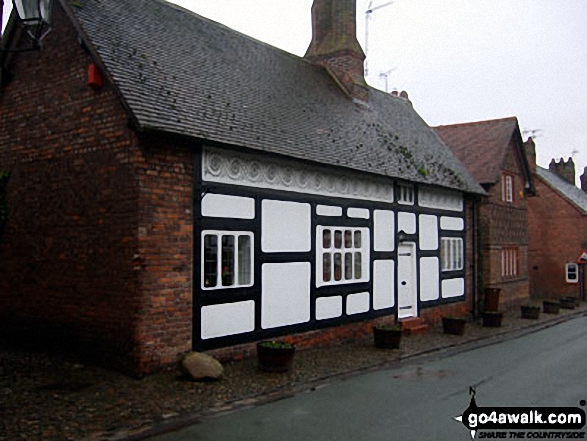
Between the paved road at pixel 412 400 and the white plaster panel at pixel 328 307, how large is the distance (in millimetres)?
2326

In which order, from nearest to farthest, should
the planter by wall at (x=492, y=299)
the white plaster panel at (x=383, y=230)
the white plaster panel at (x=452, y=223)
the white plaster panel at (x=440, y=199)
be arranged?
the white plaster panel at (x=383, y=230) < the white plaster panel at (x=440, y=199) < the white plaster panel at (x=452, y=223) < the planter by wall at (x=492, y=299)

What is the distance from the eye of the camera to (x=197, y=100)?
36.0 ft

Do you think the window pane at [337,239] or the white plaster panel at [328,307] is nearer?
the white plaster panel at [328,307]

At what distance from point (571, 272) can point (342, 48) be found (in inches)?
743

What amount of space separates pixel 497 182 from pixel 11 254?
17.3 metres

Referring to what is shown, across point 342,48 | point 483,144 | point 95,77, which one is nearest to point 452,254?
point 483,144

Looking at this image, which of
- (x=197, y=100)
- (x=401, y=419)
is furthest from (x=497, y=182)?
(x=401, y=419)

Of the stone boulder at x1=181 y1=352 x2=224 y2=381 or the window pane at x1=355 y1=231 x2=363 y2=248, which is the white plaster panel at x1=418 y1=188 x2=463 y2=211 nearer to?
the window pane at x1=355 y1=231 x2=363 y2=248

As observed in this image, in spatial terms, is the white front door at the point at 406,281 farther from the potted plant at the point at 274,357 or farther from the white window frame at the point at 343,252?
the potted plant at the point at 274,357

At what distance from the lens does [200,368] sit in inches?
360

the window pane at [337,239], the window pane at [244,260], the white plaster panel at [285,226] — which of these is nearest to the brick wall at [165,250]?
the window pane at [244,260]

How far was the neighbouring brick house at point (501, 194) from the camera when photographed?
21.4 m

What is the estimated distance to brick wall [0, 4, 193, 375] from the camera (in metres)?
9.28

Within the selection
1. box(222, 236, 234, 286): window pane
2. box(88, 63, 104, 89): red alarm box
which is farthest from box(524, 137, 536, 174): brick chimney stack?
box(88, 63, 104, 89): red alarm box
